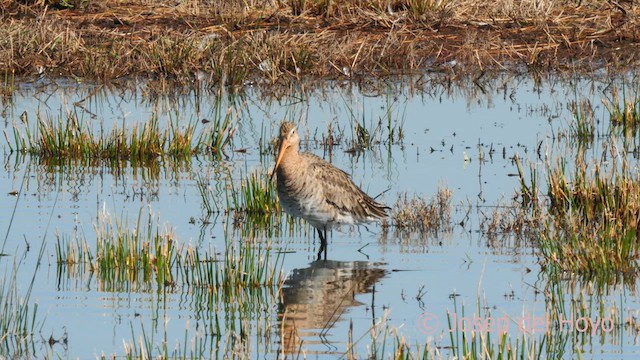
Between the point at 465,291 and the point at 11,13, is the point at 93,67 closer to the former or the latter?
the point at 11,13

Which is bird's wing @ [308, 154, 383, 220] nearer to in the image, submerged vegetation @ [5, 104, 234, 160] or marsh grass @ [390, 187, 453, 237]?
marsh grass @ [390, 187, 453, 237]

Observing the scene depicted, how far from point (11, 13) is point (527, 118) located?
8141mm

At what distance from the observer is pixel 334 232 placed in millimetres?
12648

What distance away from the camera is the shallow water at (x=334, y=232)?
8.70 metres

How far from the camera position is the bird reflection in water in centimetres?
870

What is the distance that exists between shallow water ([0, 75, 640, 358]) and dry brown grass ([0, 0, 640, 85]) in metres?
0.52

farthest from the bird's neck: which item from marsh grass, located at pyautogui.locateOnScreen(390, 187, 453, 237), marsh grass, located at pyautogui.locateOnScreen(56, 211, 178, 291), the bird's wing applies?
marsh grass, located at pyautogui.locateOnScreen(56, 211, 178, 291)

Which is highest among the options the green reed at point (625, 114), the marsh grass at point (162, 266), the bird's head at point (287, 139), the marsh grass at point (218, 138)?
the green reed at point (625, 114)

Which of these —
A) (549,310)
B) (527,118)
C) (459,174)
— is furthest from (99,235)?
(527,118)

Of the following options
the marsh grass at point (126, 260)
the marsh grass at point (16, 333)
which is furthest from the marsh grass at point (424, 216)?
the marsh grass at point (16, 333)

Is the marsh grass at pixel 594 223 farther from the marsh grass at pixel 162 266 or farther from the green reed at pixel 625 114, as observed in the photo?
the green reed at pixel 625 114

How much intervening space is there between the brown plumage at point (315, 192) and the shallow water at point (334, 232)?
0.26 metres

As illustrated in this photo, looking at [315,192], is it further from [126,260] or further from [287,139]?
[126,260]

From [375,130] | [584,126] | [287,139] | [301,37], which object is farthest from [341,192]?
[301,37]
